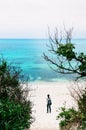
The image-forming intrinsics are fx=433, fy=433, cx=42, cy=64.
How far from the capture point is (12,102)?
16.5m

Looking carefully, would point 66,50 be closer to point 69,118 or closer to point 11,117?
point 11,117

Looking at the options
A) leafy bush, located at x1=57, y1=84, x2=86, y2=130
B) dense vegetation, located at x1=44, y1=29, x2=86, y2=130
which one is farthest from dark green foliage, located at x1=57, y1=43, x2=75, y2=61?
leafy bush, located at x1=57, y1=84, x2=86, y2=130

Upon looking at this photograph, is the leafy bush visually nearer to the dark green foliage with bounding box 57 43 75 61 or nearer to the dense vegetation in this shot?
the dense vegetation

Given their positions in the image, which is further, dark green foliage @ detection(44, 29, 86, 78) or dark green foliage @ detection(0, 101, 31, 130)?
dark green foliage @ detection(44, 29, 86, 78)

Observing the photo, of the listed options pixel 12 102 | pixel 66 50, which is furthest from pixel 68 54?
pixel 12 102

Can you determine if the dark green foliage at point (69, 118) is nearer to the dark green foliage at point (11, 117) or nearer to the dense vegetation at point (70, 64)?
the dense vegetation at point (70, 64)

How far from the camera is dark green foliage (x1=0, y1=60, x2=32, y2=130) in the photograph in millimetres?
15461

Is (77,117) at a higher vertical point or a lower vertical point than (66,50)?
lower

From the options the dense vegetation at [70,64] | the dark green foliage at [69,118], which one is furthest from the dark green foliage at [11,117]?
the dark green foliage at [69,118]

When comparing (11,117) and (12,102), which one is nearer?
(11,117)

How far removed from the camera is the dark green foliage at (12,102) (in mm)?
15461

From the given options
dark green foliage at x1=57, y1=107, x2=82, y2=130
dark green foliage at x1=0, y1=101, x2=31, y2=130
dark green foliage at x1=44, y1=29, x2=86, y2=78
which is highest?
dark green foliage at x1=44, y1=29, x2=86, y2=78

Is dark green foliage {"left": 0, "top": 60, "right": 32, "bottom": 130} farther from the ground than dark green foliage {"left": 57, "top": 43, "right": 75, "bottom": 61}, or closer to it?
closer to it

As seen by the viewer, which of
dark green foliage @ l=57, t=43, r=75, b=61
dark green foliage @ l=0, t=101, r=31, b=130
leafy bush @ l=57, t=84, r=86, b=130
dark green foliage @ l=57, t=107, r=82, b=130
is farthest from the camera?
dark green foliage @ l=57, t=107, r=82, b=130
